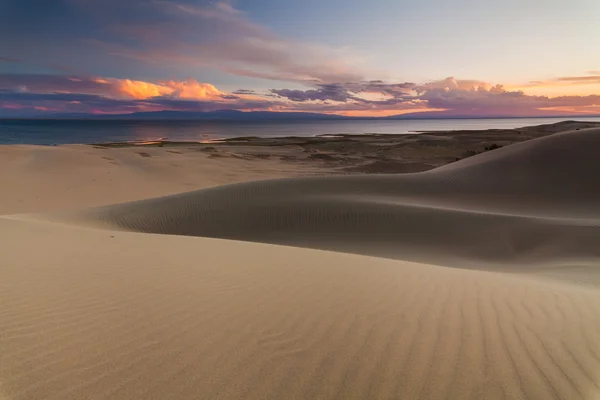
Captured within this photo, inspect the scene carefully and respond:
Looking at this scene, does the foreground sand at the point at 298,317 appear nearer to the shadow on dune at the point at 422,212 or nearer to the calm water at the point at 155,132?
the shadow on dune at the point at 422,212

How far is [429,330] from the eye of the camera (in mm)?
3523

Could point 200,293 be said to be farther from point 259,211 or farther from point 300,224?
point 259,211

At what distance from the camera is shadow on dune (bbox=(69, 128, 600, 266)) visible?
9.76 m

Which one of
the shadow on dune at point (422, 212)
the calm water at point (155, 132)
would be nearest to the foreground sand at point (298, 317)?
the shadow on dune at point (422, 212)

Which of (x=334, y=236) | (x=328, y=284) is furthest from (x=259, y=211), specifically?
(x=328, y=284)

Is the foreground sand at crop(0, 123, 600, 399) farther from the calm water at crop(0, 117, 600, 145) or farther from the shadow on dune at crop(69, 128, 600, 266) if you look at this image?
the calm water at crop(0, 117, 600, 145)

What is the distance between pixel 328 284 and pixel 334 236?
6.03 m

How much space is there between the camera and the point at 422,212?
1177 cm

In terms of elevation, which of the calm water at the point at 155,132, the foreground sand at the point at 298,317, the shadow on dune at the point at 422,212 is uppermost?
the calm water at the point at 155,132

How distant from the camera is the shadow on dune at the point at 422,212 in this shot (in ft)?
32.0

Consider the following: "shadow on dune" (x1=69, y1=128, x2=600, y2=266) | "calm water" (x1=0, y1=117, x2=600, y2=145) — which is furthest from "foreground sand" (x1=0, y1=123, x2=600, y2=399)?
"calm water" (x1=0, y1=117, x2=600, y2=145)

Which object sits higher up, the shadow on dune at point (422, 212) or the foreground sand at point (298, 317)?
the foreground sand at point (298, 317)

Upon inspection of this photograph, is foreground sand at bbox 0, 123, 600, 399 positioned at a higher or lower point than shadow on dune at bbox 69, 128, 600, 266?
higher

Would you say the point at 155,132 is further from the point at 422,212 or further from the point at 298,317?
the point at 298,317
